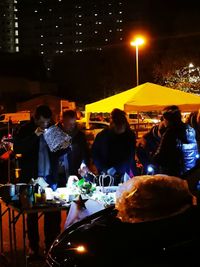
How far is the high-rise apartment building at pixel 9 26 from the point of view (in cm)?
14025

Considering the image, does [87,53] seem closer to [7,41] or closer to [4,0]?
[7,41]

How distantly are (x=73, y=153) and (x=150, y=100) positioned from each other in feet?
19.5

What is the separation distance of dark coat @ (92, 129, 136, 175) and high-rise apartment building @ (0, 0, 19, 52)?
135463mm

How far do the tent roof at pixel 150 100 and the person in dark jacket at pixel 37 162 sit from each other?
230 inches

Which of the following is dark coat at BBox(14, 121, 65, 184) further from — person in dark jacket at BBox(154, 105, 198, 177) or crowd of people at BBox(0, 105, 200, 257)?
person in dark jacket at BBox(154, 105, 198, 177)

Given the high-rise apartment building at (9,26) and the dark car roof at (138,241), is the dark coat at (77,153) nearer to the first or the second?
the dark car roof at (138,241)

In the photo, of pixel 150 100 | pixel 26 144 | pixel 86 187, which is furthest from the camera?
pixel 150 100

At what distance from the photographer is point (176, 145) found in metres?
7.06

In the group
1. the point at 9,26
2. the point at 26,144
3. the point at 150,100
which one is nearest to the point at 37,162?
the point at 26,144

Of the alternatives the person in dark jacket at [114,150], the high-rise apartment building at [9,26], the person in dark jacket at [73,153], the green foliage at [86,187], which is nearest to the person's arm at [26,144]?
the person in dark jacket at [73,153]

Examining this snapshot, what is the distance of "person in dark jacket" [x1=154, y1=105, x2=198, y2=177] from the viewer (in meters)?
7.02

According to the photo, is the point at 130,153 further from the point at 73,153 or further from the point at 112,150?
the point at 73,153

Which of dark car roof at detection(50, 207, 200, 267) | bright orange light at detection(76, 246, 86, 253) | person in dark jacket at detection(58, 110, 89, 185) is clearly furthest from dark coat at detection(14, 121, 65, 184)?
bright orange light at detection(76, 246, 86, 253)

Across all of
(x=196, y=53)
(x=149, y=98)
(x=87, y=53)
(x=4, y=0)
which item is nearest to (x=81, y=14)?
(x=4, y=0)
